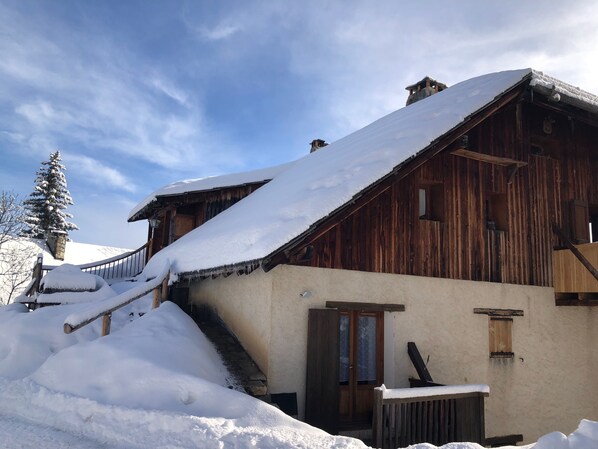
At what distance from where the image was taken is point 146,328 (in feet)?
27.9

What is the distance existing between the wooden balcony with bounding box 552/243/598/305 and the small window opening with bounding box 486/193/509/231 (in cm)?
154

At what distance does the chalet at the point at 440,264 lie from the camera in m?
8.30

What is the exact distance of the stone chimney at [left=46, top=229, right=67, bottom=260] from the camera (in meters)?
26.2

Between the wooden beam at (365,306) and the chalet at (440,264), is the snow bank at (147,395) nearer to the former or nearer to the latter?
the chalet at (440,264)

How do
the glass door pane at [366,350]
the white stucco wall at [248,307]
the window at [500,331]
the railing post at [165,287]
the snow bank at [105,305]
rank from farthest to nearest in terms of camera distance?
the railing post at [165,287]
the window at [500,331]
the glass door pane at [366,350]
the white stucco wall at [248,307]
the snow bank at [105,305]

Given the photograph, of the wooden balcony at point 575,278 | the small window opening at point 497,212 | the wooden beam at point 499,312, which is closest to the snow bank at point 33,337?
the wooden beam at point 499,312

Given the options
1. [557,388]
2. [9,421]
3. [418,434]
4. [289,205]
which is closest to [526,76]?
[289,205]

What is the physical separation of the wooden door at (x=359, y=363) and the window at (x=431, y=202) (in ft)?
8.38

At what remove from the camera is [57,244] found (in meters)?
26.2

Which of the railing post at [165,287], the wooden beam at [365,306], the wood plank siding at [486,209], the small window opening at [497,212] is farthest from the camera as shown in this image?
the small window opening at [497,212]

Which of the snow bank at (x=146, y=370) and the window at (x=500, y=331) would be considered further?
the window at (x=500, y=331)

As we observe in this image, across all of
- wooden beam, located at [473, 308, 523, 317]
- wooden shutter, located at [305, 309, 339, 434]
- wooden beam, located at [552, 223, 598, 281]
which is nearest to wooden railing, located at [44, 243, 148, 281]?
wooden shutter, located at [305, 309, 339, 434]

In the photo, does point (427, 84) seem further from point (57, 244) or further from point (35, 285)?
point (57, 244)

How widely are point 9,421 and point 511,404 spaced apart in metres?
9.12
